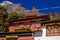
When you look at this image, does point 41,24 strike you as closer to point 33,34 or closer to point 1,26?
point 33,34

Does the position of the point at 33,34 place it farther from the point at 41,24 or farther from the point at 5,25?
the point at 5,25

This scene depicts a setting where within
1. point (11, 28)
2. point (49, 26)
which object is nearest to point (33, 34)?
point (49, 26)

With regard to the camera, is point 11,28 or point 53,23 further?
point 11,28

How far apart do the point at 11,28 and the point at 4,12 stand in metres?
8.15

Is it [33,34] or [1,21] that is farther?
[1,21]

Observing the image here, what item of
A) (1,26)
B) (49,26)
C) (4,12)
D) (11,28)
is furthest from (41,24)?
(4,12)

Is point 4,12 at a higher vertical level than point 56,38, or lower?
higher

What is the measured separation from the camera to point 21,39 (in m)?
20.0

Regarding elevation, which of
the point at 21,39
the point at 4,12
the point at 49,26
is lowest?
the point at 21,39

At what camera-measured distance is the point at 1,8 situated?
34594 mm

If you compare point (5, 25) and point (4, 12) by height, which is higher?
point (4, 12)

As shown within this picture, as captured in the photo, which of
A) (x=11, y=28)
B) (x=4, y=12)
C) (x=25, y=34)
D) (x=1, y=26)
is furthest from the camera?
(x=4, y=12)

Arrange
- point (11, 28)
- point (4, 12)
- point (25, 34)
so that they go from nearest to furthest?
1. point (25, 34)
2. point (11, 28)
3. point (4, 12)

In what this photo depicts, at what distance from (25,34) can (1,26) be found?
11.6 metres
